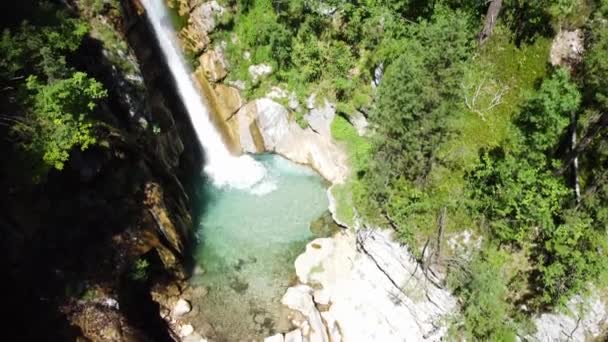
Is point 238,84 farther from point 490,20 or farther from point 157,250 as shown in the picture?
point 490,20

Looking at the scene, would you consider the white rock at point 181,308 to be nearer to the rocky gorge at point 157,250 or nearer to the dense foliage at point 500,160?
the rocky gorge at point 157,250

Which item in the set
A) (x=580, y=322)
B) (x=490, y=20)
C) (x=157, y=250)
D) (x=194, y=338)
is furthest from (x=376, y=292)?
(x=490, y=20)

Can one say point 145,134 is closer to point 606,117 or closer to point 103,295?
point 103,295

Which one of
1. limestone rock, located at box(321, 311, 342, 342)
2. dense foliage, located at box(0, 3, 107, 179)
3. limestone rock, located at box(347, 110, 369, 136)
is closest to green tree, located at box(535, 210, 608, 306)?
limestone rock, located at box(321, 311, 342, 342)

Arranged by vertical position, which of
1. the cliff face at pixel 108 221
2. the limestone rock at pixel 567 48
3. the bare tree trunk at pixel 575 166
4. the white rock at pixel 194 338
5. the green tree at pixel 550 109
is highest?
the limestone rock at pixel 567 48

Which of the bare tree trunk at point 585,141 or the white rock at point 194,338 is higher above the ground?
the bare tree trunk at point 585,141

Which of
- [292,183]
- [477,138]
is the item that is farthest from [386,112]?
[292,183]

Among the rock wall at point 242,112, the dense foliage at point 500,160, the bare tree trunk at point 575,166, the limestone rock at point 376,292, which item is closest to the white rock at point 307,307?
the limestone rock at point 376,292
